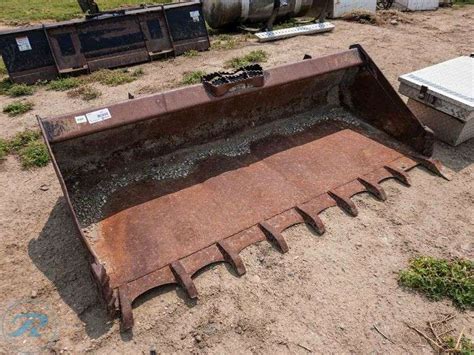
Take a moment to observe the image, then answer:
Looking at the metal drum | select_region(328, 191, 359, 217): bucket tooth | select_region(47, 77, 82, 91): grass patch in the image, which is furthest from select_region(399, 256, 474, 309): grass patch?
the metal drum

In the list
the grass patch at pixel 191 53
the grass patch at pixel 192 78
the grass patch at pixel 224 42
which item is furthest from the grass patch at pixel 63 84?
the grass patch at pixel 224 42

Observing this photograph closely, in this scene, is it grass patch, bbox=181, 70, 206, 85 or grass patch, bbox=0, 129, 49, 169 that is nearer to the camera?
grass patch, bbox=0, 129, 49, 169

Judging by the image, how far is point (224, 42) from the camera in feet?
29.4

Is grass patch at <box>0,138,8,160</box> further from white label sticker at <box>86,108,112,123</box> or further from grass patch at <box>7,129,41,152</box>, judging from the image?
white label sticker at <box>86,108,112,123</box>

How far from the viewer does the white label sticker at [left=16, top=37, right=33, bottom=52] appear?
653 cm

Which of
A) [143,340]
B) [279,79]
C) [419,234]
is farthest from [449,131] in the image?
[143,340]

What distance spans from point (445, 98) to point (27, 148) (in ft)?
16.8

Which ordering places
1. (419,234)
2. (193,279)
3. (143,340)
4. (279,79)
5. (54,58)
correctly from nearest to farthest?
(143,340) < (193,279) < (419,234) < (279,79) < (54,58)

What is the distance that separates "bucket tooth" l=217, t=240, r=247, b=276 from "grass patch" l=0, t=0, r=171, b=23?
11.9m

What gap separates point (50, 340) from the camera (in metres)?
2.47

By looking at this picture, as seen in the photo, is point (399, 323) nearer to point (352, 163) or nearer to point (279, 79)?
point (352, 163)

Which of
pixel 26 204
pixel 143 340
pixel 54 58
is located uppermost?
pixel 54 58

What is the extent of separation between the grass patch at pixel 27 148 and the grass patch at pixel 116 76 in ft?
6.62

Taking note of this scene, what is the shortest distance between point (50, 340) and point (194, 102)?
2.21m
